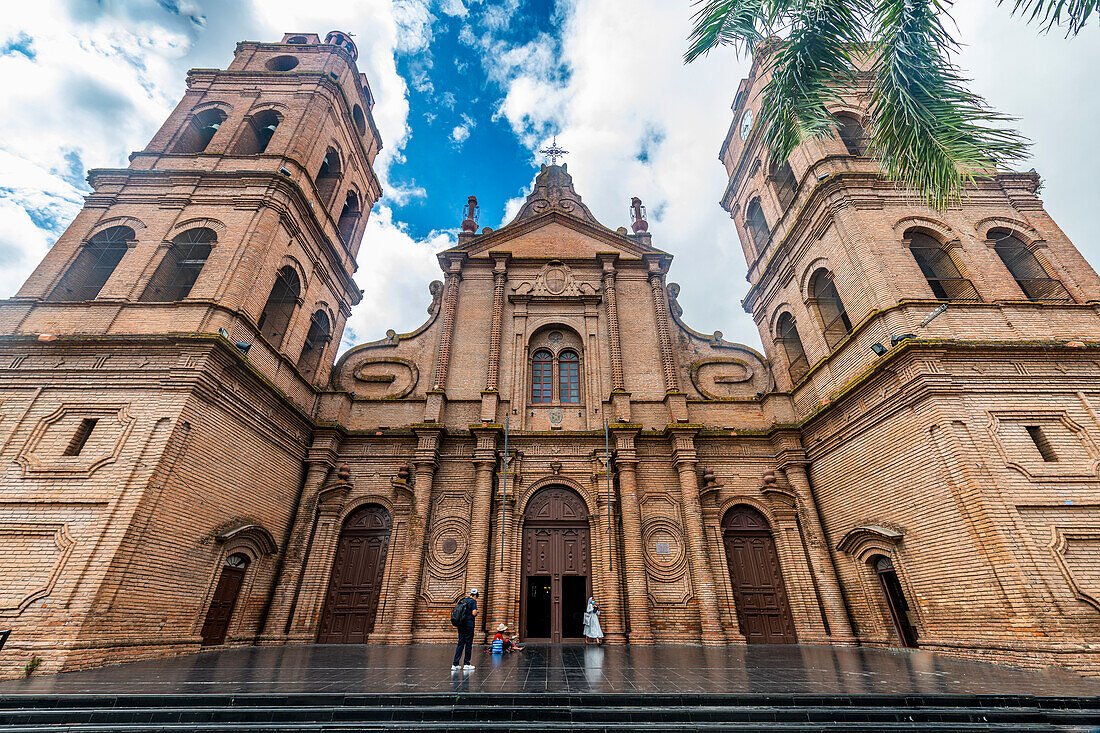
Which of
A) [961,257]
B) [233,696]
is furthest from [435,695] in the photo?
[961,257]

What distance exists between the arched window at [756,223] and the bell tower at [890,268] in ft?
6.56

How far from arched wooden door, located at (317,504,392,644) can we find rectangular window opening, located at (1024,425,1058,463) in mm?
16403

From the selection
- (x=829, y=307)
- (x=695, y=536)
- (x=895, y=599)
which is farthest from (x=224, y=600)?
(x=829, y=307)

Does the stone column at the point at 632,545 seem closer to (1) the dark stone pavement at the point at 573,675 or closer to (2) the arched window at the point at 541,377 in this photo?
(1) the dark stone pavement at the point at 573,675

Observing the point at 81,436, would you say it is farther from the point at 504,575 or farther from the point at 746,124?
the point at 746,124

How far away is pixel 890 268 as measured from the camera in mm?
12453

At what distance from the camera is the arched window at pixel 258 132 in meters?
15.8

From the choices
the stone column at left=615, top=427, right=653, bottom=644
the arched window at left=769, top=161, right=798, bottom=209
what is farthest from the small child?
the arched window at left=769, top=161, right=798, bottom=209

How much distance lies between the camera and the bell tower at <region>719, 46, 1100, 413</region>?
11641 millimetres

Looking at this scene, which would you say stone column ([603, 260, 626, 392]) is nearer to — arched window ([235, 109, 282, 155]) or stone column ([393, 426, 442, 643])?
stone column ([393, 426, 442, 643])

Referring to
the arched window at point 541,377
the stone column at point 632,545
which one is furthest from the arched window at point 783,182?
the stone column at point 632,545

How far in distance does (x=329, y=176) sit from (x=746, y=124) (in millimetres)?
18040

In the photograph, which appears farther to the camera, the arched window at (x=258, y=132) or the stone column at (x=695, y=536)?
the arched window at (x=258, y=132)

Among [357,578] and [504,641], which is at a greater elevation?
[357,578]
